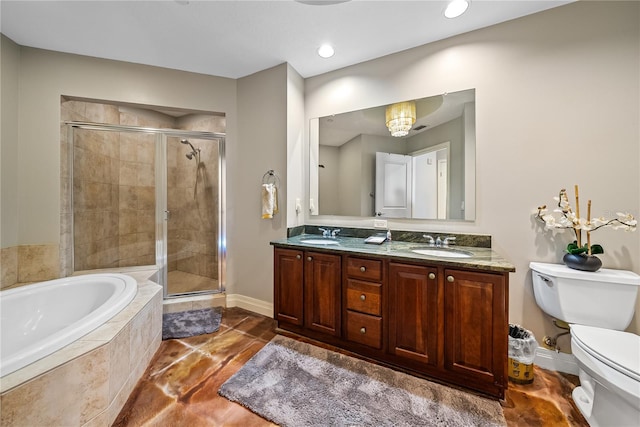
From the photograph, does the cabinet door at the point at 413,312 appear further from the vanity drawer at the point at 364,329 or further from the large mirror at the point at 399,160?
the large mirror at the point at 399,160

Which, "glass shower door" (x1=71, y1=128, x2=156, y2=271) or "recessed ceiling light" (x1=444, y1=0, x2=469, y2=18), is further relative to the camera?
"glass shower door" (x1=71, y1=128, x2=156, y2=271)

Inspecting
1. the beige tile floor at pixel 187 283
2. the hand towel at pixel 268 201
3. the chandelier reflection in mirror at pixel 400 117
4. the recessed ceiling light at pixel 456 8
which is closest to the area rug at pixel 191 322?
the beige tile floor at pixel 187 283

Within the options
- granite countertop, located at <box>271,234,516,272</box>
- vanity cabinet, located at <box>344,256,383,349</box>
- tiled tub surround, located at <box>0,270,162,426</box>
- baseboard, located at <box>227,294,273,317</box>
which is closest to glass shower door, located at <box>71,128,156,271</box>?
baseboard, located at <box>227,294,273,317</box>

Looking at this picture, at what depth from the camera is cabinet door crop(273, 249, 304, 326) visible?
1972 mm

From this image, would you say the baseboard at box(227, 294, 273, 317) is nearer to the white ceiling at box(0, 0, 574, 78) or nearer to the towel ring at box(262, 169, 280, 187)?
the towel ring at box(262, 169, 280, 187)

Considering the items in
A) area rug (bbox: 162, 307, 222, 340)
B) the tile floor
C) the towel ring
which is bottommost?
the tile floor

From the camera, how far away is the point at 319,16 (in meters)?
1.74

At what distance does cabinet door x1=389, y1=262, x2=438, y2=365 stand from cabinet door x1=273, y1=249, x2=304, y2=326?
0.75 metres

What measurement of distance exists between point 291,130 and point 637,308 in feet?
9.48

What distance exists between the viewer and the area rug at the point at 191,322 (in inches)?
82.4

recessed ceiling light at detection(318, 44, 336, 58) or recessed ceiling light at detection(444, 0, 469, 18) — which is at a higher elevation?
recessed ceiling light at detection(318, 44, 336, 58)

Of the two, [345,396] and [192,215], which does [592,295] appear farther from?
[192,215]

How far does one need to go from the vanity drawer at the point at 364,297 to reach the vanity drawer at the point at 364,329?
5 cm

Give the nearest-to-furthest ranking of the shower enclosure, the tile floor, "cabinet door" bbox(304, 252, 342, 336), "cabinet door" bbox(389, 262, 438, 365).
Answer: the tile floor, "cabinet door" bbox(389, 262, 438, 365), "cabinet door" bbox(304, 252, 342, 336), the shower enclosure
